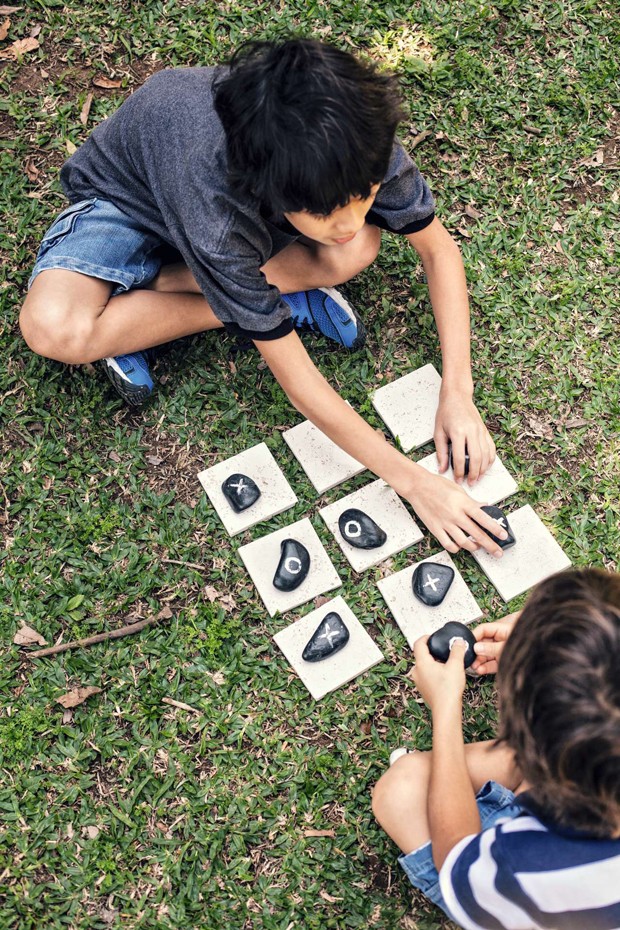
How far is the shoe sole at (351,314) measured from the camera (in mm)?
2910

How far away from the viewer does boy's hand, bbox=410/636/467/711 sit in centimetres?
235

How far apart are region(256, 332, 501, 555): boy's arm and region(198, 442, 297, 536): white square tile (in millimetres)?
304

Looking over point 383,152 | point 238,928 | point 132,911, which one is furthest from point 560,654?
point 132,911

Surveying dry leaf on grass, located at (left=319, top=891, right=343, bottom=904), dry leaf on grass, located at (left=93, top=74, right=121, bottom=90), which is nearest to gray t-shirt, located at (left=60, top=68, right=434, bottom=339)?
dry leaf on grass, located at (left=93, top=74, right=121, bottom=90)

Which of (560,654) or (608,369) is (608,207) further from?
(560,654)

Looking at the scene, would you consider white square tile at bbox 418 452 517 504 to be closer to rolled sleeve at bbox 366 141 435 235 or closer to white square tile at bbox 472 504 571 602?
white square tile at bbox 472 504 571 602

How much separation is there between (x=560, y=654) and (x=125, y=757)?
1544 millimetres

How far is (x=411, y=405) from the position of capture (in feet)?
9.64

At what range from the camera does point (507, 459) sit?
2930mm

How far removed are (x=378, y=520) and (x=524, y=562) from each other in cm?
51

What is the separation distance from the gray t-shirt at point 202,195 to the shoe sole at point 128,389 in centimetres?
52

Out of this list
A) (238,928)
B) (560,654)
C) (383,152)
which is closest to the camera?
(560,654)

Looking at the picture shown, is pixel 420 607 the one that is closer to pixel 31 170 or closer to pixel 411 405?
pixel 411 405

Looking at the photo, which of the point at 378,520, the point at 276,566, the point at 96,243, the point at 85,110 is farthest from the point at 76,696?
the point at 85,110
